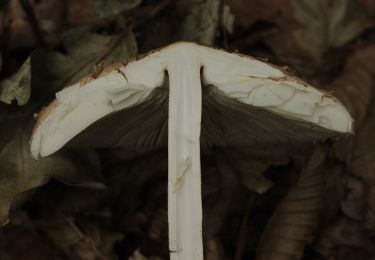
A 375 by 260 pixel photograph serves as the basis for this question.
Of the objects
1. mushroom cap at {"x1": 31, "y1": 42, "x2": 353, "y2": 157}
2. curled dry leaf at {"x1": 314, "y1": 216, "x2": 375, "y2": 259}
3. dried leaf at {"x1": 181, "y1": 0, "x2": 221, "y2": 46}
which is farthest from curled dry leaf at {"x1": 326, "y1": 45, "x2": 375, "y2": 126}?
mushroom cap at {"x1": 31, "y1": 42, "x2": 353, "y2": 157}

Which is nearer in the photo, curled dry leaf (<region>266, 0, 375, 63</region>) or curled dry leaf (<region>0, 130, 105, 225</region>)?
curled dry leaf (<region>0, 130, 105, 225</region>)

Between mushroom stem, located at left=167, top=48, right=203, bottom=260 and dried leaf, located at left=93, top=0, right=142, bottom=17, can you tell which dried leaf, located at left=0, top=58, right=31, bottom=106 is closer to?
dried leaf, located at left=93, top=0, right=142, bottom=17

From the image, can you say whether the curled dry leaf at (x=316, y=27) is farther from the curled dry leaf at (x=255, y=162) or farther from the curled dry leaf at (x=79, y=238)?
the curled dry leaf at (x=79, y=238)

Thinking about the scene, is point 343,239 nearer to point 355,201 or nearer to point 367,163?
point 355,201

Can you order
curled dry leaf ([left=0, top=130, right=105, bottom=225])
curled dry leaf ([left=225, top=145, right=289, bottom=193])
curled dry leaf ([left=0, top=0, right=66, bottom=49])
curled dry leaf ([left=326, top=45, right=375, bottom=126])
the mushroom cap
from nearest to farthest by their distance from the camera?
the mushroom cap → curled dry leaf ([left=0, top=130, right=105, bottom=225]) → curled dry leaf ([left=225, top=145, right=289, bottom=193]) → curled dry leaf ([left=326, top=45, right=375, bottom=126]) → curled dry leaf ([left=0, top=0, right=66, bottom=49])

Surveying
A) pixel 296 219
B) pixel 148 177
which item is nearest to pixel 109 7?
pixel 148 177

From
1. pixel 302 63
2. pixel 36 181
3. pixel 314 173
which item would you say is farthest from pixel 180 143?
pixel 302 63

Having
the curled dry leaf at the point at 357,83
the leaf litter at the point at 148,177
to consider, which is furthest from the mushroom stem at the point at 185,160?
the curled dry leaf at the point at 357,83
